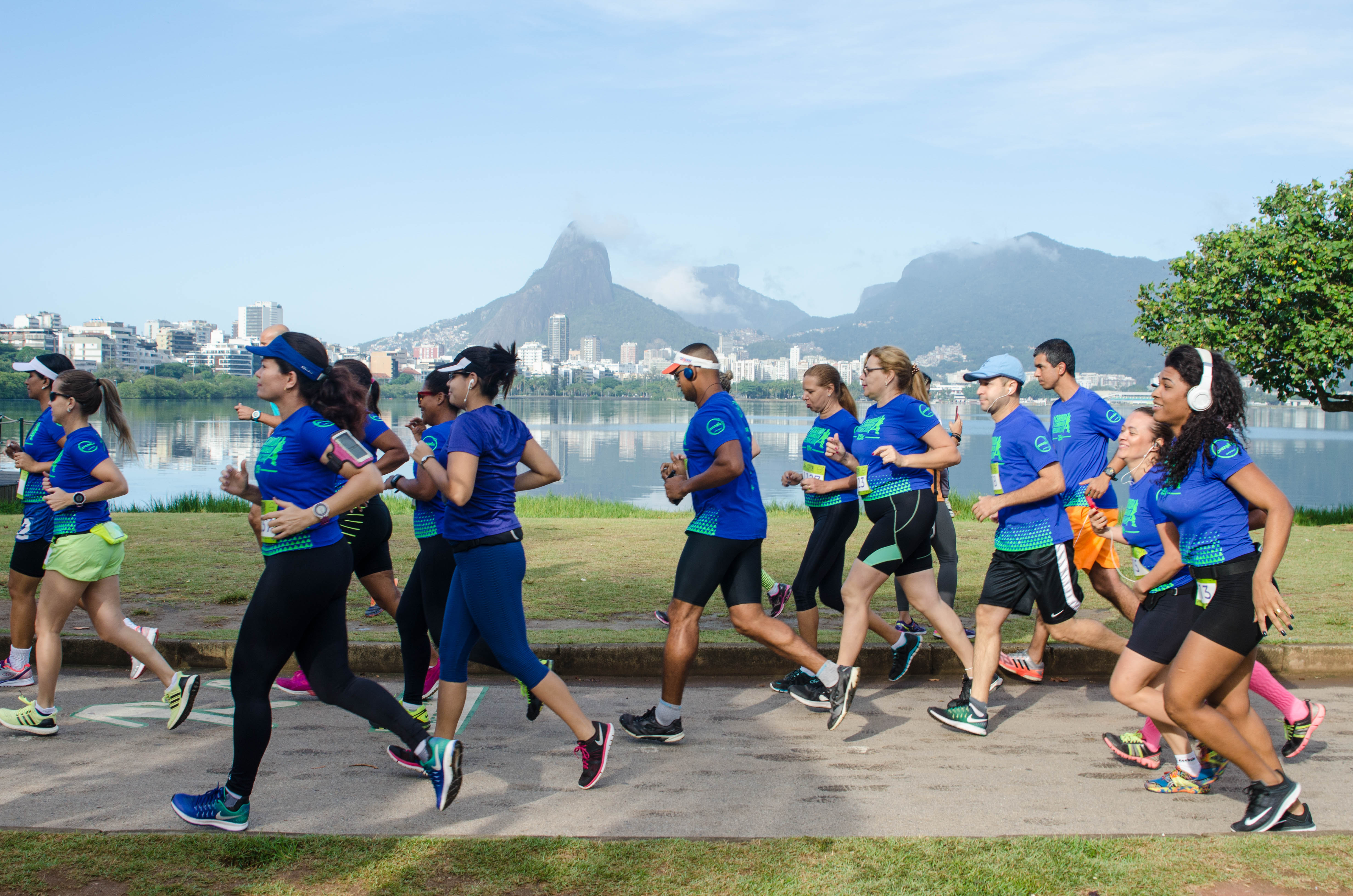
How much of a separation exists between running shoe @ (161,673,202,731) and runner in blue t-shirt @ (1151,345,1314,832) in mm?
4320

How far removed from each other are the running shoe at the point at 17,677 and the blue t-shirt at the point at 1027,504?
5599 mm

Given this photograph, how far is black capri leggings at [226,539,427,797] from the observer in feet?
12.2

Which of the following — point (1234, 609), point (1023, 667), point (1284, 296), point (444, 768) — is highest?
point (1284, 296)

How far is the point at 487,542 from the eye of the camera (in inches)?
167

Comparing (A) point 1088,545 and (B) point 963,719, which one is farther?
(A) point 1088,545

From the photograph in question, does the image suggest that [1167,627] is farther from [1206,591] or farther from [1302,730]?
[1302,730]

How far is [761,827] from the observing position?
12.5ft

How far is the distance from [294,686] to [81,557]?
1.34 meters

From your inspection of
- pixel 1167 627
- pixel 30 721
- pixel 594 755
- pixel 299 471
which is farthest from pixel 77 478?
pixel 1167 627

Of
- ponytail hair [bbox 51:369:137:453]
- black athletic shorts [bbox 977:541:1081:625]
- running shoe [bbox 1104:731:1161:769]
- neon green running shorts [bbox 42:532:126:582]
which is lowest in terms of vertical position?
Result: running shoe [bbox 1104:731:1161:769]

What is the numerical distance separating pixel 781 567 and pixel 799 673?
4.69m

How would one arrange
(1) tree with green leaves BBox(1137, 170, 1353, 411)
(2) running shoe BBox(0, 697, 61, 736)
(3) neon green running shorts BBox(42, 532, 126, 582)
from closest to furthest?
(2) running shoe BBox(0, 697, 61, 736) → (3) neon green running shorts BBox(42, 532, 126, 582) → (1) tree with green leaves BBox(1137, 170, 1353, 411)

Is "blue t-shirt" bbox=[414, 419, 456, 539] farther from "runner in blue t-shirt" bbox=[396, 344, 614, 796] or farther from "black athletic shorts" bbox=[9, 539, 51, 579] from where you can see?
"black athletic shorts" bbox=[9, 539, 51, 579]

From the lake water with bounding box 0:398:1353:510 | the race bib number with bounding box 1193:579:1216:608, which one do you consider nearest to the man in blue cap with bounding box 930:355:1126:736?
the race bib number with bounding box 1193:579:1216:608
